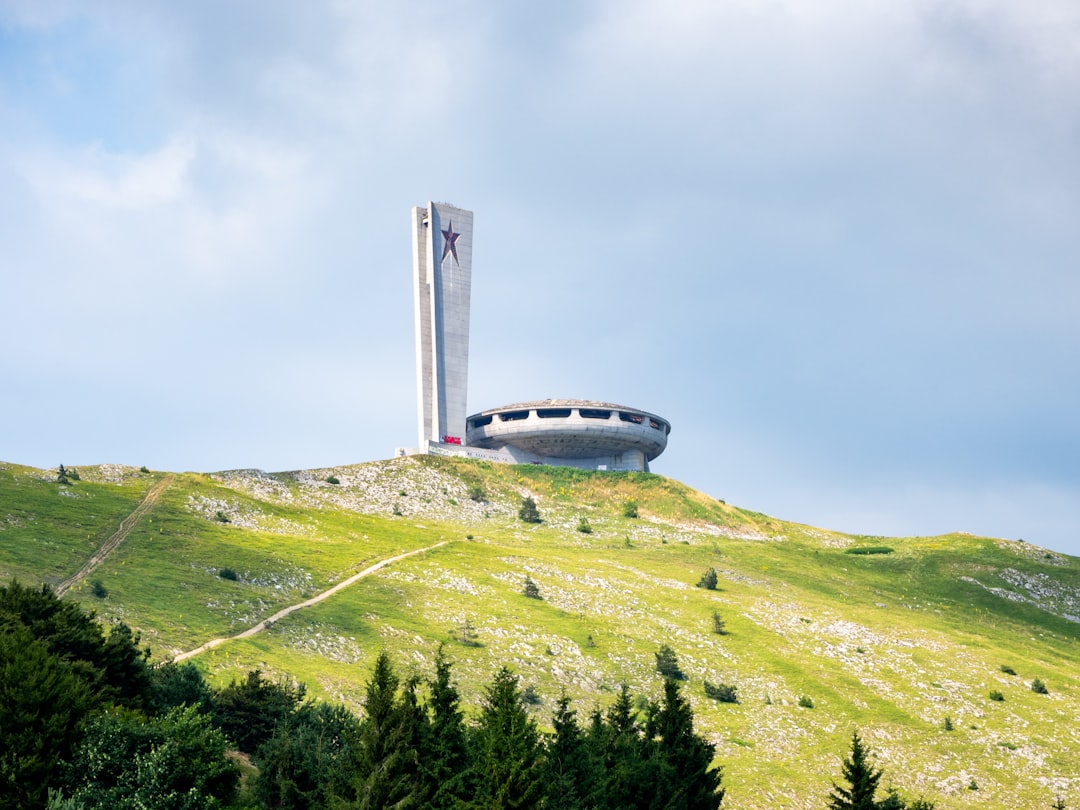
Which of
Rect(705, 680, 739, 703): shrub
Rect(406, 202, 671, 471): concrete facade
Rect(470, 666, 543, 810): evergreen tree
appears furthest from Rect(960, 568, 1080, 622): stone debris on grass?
Rect(470, 666, 543, 810): evergreen tree

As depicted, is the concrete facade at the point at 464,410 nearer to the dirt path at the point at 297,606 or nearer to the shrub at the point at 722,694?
the dirt path at the point at 297,606

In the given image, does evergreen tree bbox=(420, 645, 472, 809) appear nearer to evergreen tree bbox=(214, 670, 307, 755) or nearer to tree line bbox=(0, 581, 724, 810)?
tree line bbox=(0, 581, 724, 810)

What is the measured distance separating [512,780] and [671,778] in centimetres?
1297

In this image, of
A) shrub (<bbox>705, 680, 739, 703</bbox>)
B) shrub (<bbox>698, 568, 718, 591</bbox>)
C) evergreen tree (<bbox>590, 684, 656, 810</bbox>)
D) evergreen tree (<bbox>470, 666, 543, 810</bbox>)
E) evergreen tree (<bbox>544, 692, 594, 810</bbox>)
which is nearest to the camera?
evergreen tree (<bbox>470, 666, 543, 810</bbox>)

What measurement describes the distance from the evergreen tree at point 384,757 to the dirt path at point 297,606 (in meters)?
24.6

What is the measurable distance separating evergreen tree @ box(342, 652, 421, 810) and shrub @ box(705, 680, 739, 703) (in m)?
38.7

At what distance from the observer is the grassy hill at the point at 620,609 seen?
6191 cm

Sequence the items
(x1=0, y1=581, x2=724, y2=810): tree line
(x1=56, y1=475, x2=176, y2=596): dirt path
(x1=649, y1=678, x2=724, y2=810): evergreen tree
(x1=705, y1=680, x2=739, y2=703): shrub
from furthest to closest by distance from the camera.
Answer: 1. (x1=705, y1=680, x2=739, y2=703): shrub
2. (x1=56, y1=475, x2=176, y2=596): dirt path
3. (x1=649, y1=678, x2=724, y2=810): evergreen tree
4. (x1=0, y1=581, x2=724, y2=810): tree line

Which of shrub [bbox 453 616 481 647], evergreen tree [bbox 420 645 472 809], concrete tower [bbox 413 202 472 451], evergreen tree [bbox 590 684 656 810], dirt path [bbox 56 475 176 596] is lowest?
evergreen tree [bbox 590 684 656 810]

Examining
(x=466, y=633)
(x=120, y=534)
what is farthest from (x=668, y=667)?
(x=120, y=534)

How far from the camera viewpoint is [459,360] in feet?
494

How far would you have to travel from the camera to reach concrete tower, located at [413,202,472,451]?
147750 millimetres

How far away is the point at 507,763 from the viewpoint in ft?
105

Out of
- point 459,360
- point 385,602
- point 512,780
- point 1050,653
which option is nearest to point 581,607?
point 385,602
